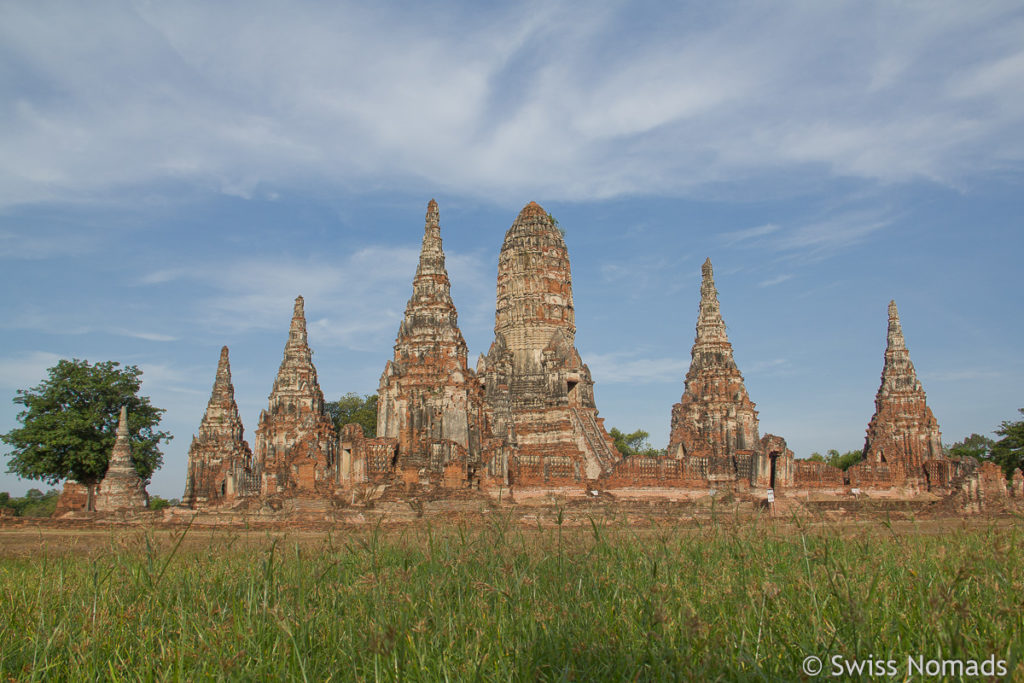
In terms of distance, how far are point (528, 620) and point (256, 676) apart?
4.25 feet

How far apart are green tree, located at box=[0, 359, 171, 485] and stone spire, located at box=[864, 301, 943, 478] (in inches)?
1420

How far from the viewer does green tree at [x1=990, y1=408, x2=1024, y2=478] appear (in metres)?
44.0

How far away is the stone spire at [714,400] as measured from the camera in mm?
37844

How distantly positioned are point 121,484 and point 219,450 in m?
9.72

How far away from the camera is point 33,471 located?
37969 mm

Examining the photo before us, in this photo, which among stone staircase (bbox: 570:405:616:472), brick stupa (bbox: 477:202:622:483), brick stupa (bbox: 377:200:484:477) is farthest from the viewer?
brick stupa (bbox: 477:202:622:483)

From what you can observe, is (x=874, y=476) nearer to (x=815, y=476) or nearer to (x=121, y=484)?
(x=815, y=476)

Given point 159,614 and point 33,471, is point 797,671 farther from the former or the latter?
point 33,471

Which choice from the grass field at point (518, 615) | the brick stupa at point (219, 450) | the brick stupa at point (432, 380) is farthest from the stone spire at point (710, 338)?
the grass field at point (518, 615)

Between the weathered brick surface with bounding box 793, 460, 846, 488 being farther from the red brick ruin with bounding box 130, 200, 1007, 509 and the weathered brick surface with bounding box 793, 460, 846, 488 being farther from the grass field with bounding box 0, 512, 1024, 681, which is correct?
the grass field with bounding box 0, 512, 1024, 681

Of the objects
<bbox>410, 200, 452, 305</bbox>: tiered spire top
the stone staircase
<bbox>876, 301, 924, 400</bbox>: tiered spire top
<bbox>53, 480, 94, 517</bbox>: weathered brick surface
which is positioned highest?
<bbox>410, 200, 452, 305</bbox>: tiered spire top

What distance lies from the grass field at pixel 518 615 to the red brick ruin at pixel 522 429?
18.3m

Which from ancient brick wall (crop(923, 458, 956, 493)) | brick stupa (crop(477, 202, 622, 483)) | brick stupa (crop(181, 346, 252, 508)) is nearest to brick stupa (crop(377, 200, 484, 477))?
brick stupa (crop(477, 202, 622, 483))

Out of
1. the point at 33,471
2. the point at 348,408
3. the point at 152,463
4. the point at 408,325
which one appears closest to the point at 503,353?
the point at 408,325
